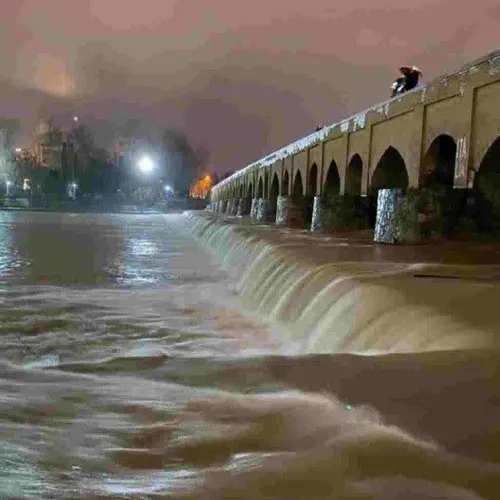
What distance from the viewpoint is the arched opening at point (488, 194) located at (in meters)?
10.8

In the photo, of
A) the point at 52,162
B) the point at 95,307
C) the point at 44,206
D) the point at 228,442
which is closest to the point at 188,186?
the point at 52,162

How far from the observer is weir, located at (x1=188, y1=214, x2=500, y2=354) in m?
4.34

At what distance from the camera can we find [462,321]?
4445mm

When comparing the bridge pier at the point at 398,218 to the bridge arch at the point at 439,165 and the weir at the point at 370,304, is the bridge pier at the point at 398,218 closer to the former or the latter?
the bridge arch at the point at 439,165

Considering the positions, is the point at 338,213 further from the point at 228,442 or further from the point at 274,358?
the point at 228,442

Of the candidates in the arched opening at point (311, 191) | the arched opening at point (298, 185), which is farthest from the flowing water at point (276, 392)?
the arched opening at point (298, 185)

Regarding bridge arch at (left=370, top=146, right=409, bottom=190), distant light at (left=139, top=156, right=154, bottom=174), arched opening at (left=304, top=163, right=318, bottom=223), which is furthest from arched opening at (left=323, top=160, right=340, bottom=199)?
distant light at (left=139, top=156, right=154, bottom=174)

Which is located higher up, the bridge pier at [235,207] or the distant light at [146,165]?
the distant light at [146,165]

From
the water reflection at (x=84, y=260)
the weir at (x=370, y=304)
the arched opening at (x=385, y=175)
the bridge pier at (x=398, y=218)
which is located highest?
the arched opening at (x=385, y=175)

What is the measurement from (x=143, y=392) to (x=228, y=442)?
100cm

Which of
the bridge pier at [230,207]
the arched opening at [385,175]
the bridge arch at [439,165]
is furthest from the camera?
the bridge pier at [230,207]

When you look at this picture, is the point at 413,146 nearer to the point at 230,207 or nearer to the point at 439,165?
the point at 439,165

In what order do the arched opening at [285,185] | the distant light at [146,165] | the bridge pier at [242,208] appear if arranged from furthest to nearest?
1. the distant light at [146,165]
2. the bridge pier at [242,208]
3. the arched opening at [285,185]

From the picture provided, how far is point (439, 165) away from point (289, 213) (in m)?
6.79
